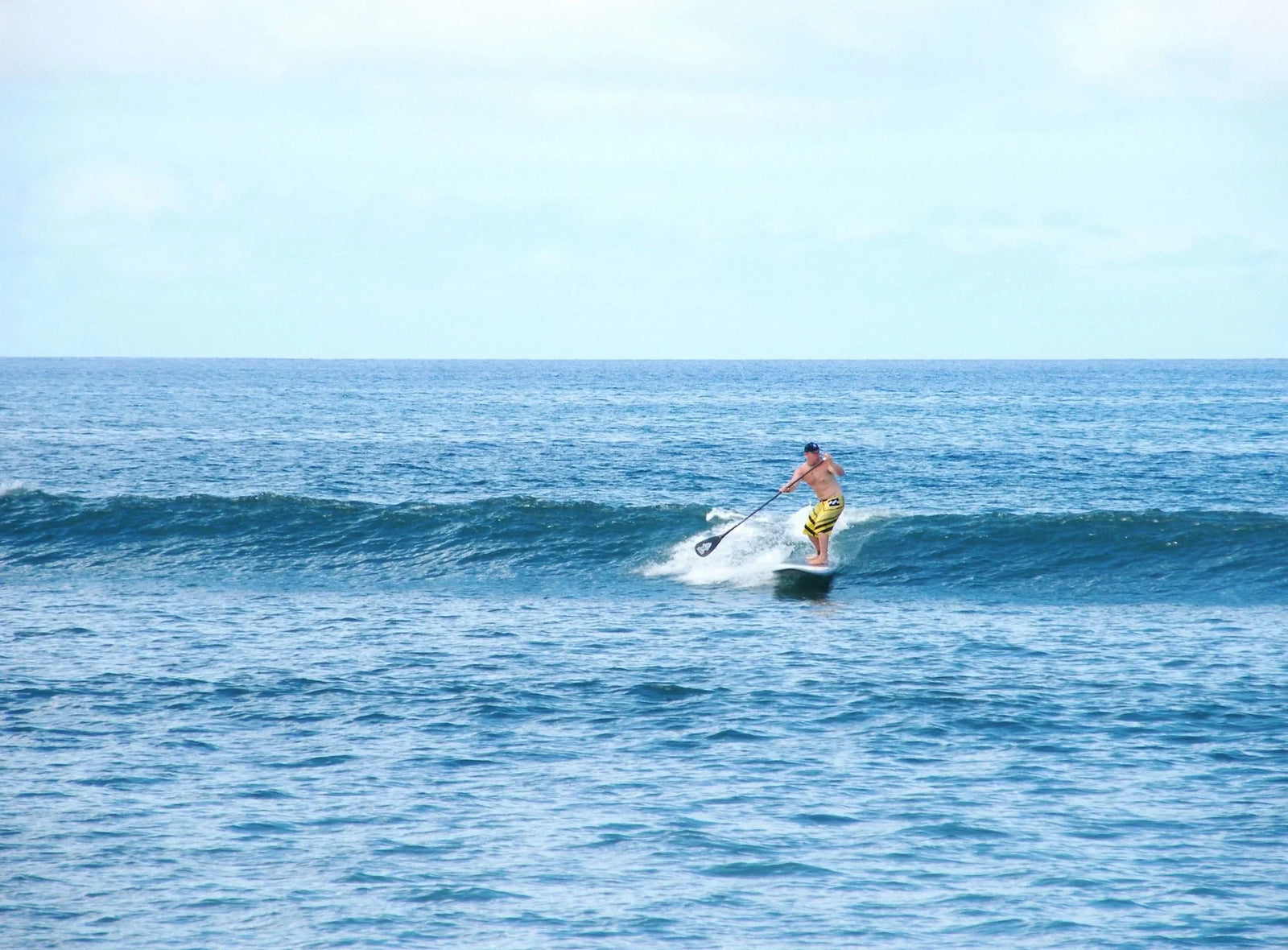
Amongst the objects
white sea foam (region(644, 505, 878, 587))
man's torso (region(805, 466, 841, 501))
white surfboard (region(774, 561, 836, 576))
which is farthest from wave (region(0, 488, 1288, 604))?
man's torso (region(805, 466, 841, 501))

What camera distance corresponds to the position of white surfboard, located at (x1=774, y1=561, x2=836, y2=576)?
2014cm

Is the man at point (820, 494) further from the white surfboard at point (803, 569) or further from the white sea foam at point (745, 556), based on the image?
the white sea foam at point (745, 556)

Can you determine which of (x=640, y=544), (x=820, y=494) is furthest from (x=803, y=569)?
(x=640, y=544)

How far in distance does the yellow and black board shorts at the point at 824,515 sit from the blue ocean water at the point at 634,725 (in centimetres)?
95

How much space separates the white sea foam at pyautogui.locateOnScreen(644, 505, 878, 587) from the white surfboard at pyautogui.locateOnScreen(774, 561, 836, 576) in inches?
7.7

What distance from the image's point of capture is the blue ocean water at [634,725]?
8141 millimetres

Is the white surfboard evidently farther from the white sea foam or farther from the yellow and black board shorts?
the yellow and black board shorts

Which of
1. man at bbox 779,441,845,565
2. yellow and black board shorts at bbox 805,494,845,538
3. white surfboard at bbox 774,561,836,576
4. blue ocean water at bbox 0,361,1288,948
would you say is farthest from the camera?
white surfboard at bbox 774,561,836,576

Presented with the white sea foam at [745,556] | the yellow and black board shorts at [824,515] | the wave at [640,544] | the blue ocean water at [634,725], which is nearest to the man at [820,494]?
the yellow and black board shorts at [824,515]

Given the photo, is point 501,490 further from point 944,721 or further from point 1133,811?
point 1133,811

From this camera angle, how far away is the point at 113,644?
15609 millimetres

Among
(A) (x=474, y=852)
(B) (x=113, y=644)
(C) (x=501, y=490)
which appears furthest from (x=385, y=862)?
(C) (x=501, y=490)

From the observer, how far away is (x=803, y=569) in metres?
20.2

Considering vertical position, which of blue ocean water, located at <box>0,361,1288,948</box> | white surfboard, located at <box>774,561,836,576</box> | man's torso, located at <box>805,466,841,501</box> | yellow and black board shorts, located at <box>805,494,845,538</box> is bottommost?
blue ocean water, located at <box>0,361,1288,948</box>
